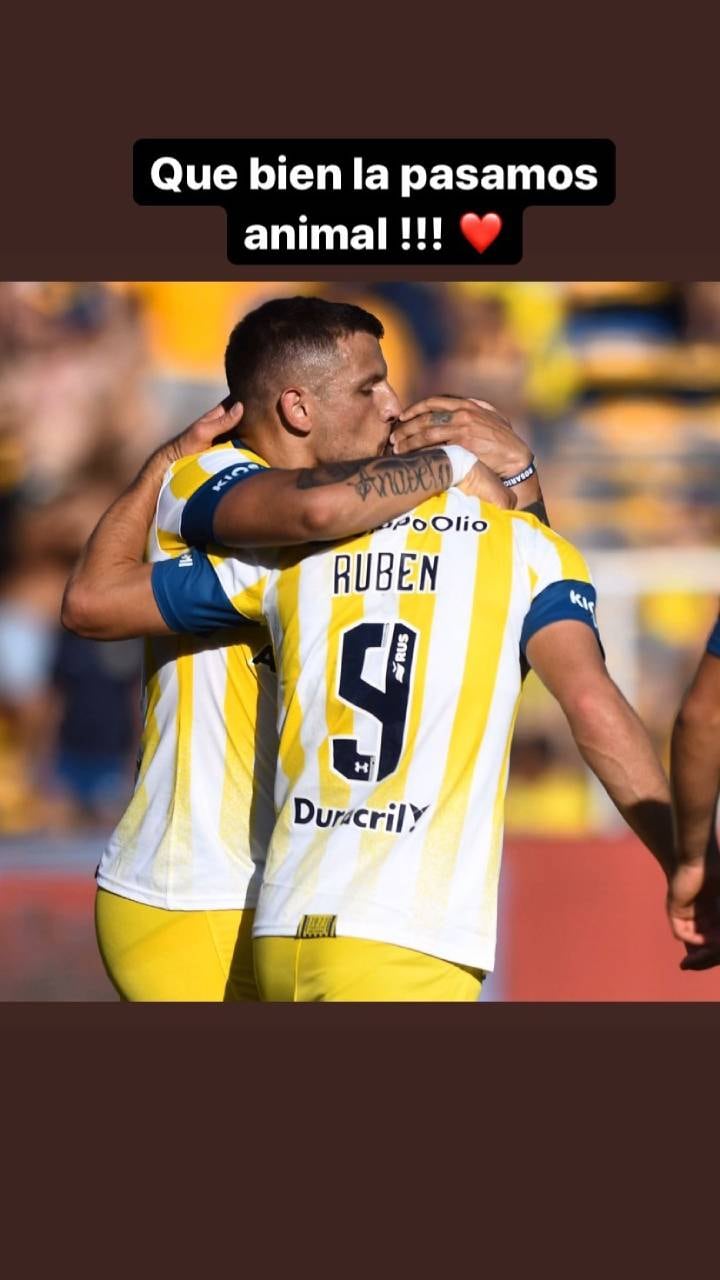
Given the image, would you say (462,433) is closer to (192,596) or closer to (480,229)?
(192,596)

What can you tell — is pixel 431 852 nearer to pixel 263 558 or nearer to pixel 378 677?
pixel 378 677

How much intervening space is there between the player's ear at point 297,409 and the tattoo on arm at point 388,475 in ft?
1.35

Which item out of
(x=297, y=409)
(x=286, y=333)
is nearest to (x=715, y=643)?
(x=297, y=409)

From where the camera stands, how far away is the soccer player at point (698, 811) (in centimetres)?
273

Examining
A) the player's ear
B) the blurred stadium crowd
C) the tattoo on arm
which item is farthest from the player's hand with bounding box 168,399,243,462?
the blurred stadium crowd

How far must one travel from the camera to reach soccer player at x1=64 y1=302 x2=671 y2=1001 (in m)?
3.24

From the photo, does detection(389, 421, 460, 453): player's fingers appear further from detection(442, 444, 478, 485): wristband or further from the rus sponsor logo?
the rus sponsor logo

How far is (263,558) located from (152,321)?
6.56 metres

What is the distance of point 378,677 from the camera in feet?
10.8

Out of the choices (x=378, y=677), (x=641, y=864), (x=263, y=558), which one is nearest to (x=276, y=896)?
(x=378, y=677)

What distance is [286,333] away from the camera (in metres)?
3.87

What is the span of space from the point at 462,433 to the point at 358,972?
4.21 feet

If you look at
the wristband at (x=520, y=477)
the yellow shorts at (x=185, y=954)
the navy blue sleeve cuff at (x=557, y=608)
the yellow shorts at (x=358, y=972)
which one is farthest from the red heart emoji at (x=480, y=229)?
the yellow shorts at (x=358, y=972)

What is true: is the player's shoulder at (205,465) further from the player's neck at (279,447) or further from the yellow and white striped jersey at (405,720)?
the yellow and white striped jersey at (405,720)
